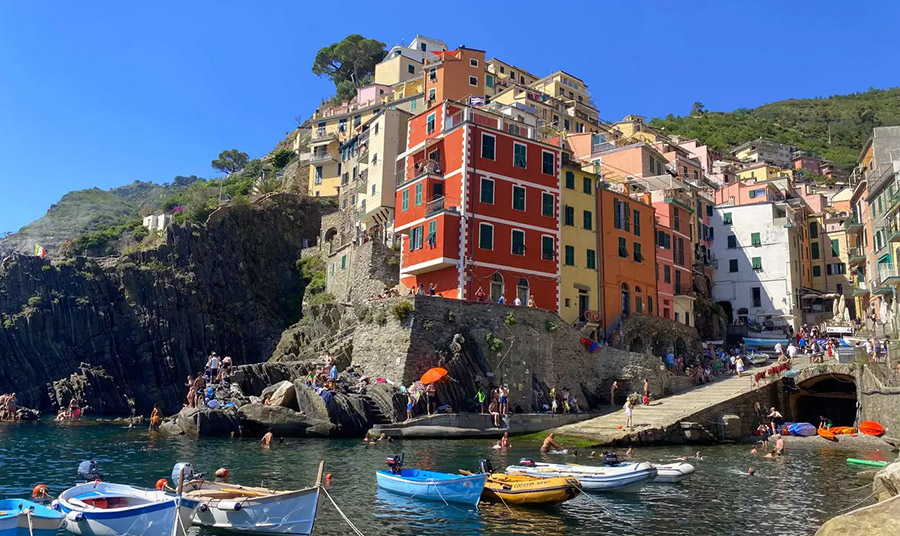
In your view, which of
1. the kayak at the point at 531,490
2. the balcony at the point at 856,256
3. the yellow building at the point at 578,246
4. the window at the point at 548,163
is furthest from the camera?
the balcony at the point at 856,256

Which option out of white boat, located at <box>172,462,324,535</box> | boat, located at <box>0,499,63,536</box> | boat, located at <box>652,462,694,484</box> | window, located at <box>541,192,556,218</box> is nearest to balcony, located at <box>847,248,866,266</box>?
window, located at <box>541,192,556,218</box>

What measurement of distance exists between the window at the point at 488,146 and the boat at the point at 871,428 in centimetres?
2547

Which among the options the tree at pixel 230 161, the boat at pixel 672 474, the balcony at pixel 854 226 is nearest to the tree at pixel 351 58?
the tree at pixel 230 161

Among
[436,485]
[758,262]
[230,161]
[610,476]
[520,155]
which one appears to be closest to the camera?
[436,485]

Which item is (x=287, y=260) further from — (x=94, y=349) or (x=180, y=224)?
(x=94, y=349)

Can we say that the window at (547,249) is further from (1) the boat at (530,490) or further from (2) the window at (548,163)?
(1) the boat at (530,490)

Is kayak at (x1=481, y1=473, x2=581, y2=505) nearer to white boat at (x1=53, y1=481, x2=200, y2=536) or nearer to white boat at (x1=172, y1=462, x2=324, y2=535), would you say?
white boat at (x1=172, y1=462, x2=324, y2=535)

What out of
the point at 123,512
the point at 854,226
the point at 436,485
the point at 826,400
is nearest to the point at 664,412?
the point at 826,400

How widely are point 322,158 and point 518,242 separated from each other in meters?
40.2

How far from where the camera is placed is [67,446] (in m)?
33.5

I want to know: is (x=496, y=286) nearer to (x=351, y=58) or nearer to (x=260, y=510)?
Answer: (x=260, y=510)

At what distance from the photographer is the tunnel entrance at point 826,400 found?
42.0 meters

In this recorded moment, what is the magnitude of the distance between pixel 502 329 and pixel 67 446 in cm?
2288

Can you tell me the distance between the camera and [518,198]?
4588cm
